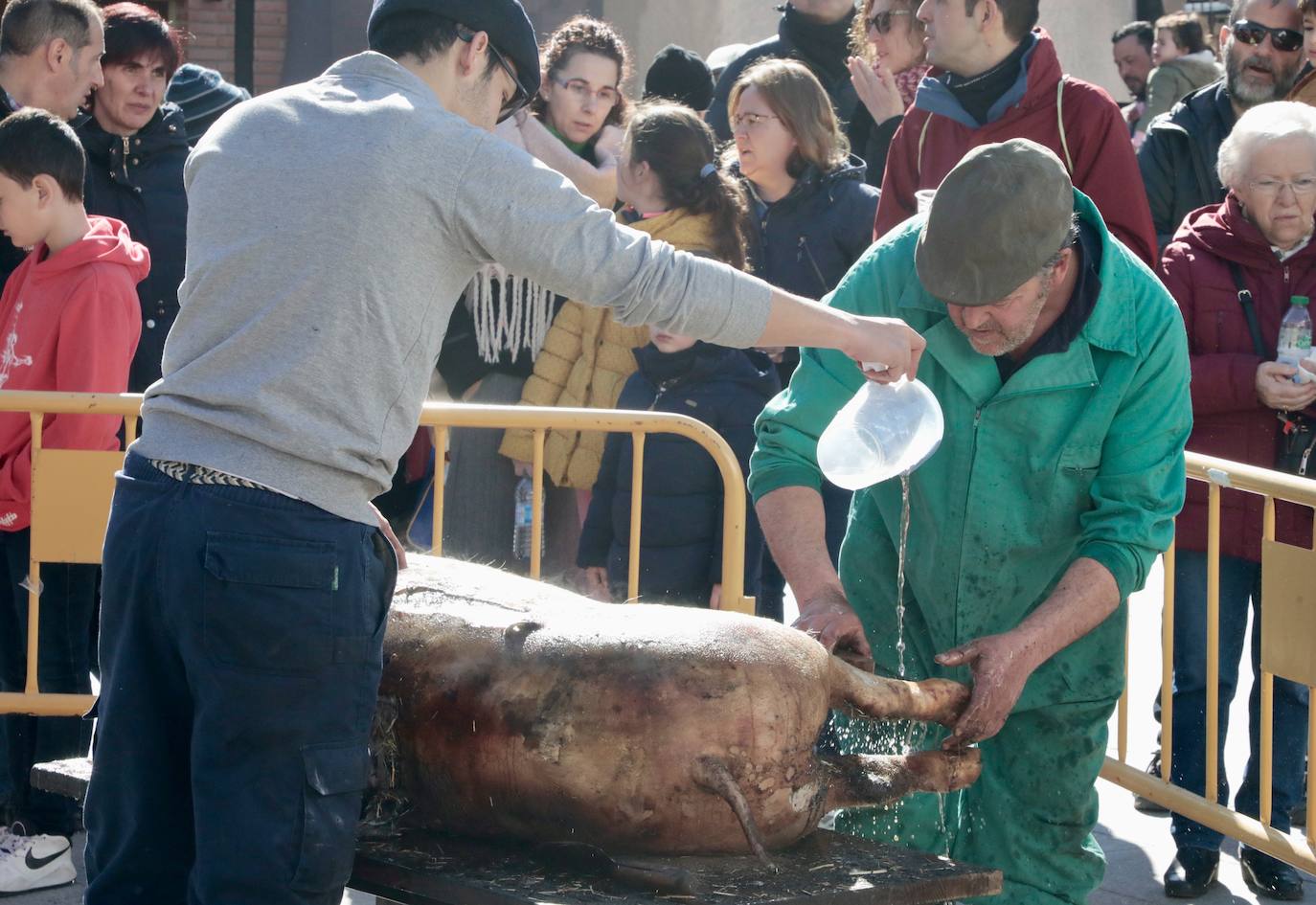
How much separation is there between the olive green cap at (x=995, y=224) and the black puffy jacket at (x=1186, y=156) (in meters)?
3.39

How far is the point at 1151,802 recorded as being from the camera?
213 inches

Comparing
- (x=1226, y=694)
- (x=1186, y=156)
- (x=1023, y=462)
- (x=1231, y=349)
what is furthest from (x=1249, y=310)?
(x=1023, y=462)

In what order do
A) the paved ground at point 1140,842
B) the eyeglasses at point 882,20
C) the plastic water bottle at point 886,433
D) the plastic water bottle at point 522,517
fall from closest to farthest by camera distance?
the plastic water bottle at point 886,433
the paved ground at point 1140,842
the plastic water bottle at point 522,517
the eyeglasses at point 882,20

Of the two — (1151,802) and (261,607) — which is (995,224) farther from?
(1151,802)

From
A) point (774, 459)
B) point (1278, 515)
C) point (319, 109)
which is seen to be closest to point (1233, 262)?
point (1278, 515)

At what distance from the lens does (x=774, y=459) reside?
363cm

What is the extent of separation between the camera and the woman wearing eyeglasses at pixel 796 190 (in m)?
6.04

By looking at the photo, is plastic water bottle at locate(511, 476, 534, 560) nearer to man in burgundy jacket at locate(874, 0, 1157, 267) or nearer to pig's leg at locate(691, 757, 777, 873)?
man in burgundy jacket at locate(874, 0, 1157, 267)

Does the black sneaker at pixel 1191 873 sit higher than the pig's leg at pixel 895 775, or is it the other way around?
the pig's leg at pixel 895 775

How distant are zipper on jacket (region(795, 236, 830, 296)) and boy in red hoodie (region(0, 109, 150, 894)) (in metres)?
2.34

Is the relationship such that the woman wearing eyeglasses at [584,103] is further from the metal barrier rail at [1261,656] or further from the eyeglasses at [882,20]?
the metal barrier rail at [1261,656]

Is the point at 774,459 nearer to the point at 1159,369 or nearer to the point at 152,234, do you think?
the point at 1159,369

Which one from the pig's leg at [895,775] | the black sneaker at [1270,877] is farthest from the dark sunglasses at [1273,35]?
the pig's leg at [895,775]

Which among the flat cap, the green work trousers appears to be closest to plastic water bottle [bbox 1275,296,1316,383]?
the green work trousers
